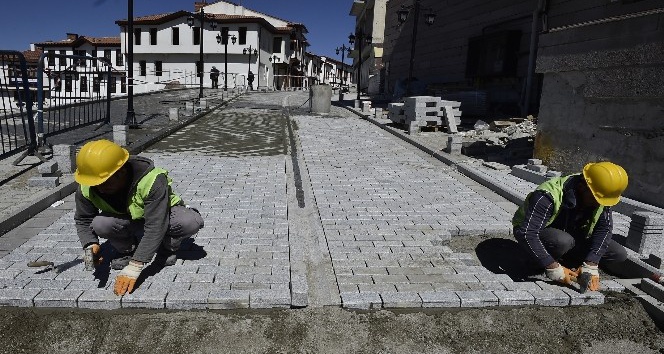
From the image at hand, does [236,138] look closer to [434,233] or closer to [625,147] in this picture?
[434,233]

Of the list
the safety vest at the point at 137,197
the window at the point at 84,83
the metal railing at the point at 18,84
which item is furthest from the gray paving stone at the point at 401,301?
the window at the point at 84,83

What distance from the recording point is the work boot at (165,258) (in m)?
3.95

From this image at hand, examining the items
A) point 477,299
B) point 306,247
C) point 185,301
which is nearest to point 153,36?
point 306,247

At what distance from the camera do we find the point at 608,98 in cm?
686

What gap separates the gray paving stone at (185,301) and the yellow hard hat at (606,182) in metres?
3.15

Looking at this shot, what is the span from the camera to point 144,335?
3014 millimetres

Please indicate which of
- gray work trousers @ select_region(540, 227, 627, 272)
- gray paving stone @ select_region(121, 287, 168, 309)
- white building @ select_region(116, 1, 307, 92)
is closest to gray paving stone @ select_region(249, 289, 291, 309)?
gray paving stone @ select_region(121, 287, 168, 309)

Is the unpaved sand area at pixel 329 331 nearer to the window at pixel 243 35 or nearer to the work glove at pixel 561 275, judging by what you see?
the work glove at pixel 561 275

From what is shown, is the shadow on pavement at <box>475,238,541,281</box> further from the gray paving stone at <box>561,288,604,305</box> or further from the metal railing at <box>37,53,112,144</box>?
the metal railing at <box>37,53,112,144</box>

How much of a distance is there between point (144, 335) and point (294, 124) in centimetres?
1367

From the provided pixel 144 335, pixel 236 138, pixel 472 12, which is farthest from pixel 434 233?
pixel 472 12

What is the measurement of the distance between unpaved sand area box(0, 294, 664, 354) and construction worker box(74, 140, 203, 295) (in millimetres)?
412

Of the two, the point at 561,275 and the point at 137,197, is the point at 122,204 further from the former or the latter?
the point at 561,275

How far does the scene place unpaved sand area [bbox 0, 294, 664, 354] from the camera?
9.66 feet
